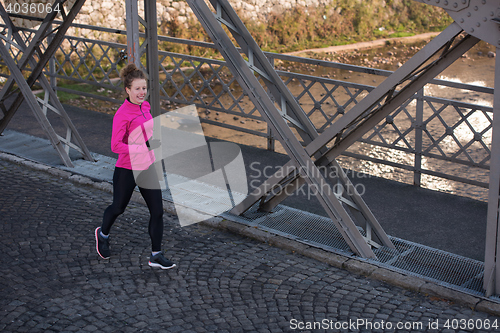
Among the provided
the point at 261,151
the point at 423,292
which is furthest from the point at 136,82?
the point at 261,151

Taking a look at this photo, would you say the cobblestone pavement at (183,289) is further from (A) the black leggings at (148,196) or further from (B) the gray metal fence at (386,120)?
(B) the gray metal fence at (386,120)

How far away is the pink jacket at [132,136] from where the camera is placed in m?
4.68

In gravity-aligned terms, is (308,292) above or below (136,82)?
below

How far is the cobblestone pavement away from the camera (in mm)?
4133

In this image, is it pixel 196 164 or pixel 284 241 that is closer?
pixel 284 241

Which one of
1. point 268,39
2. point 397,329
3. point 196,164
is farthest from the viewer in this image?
point 268,39

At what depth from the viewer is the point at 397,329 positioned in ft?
13.3

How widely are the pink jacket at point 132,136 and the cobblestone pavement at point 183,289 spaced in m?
0.96

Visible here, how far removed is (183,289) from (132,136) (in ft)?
4.39

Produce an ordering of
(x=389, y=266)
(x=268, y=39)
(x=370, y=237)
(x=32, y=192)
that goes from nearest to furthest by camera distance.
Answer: (x=389, y=266)
(x=370, y=237)
(x=32, y=192)
(x=268, y=39)

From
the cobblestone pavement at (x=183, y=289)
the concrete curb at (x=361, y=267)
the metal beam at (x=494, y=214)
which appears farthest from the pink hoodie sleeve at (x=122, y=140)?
the metal beam at (x=494, y=214)

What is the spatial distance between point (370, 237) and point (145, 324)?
2297 millimetres

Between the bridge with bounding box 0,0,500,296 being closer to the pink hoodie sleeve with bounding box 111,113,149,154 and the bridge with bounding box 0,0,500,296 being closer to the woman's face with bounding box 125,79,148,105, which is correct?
the woman's face with bounding box 125,79,148,105

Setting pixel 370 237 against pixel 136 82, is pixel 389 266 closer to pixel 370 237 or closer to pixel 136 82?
pixel 370 237
